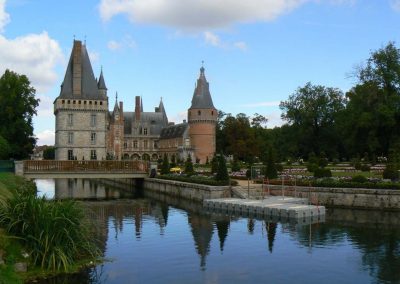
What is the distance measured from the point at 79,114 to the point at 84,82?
446 centimetres

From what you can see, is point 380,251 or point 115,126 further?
point 115,126

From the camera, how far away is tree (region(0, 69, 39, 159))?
54219 mm

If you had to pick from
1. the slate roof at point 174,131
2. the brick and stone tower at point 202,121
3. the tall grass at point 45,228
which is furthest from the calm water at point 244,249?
the slate roof at point 174,131

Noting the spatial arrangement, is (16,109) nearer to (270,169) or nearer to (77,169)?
(77,169)

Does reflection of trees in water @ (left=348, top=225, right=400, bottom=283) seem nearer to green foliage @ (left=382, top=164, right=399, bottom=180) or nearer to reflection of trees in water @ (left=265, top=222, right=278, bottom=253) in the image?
reflection of trees in water @ (left=265, top=222, right=278, bottom=253)

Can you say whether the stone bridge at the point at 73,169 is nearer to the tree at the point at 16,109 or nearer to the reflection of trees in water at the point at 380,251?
the tree at the point at 16,109

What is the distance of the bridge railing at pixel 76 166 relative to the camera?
41.2 meters

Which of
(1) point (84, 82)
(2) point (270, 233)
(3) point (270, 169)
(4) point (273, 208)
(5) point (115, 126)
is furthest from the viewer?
(5) point (115, 126)

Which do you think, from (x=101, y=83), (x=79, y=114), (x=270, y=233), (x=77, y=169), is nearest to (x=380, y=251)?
(x=270, y=233)

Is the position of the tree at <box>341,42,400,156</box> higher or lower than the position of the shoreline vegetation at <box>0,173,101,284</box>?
higher

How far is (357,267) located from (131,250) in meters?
7.83

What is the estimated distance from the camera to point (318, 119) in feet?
231

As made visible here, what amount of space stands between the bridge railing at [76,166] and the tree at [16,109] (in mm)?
13944

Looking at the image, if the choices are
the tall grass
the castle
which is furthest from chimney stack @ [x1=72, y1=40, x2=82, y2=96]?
the tall grass
